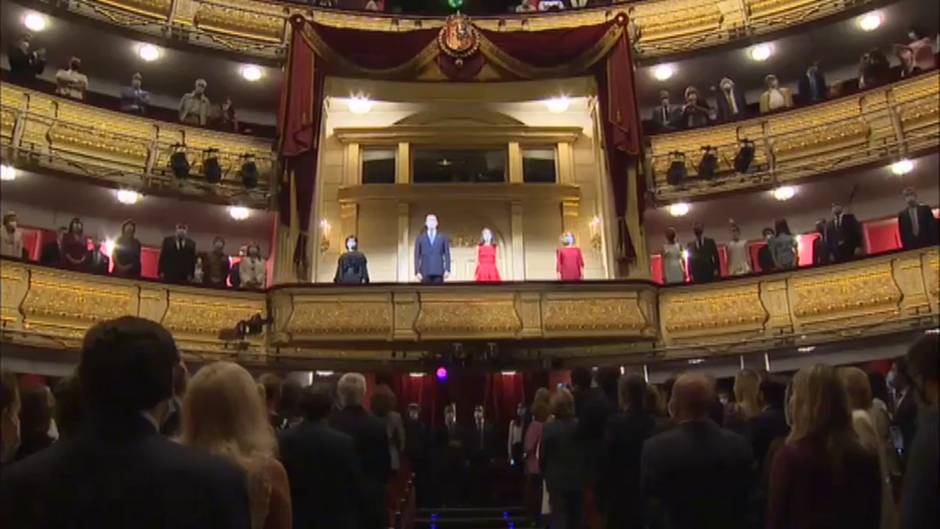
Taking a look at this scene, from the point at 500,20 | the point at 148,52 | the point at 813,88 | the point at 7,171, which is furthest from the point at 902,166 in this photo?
the point at 7,171

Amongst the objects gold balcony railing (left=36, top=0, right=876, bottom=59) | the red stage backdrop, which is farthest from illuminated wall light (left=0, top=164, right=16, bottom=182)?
the red stage backdrop

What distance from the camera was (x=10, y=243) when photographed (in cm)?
1110

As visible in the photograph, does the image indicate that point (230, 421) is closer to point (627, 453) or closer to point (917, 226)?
point (627, 453)

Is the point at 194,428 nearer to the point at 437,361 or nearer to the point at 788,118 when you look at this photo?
the point at 437,361

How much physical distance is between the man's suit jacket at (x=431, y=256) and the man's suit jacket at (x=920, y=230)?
22.1ft

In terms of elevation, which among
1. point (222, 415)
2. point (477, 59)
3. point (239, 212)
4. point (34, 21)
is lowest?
point (222, 415)

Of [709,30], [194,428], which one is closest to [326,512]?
[194,428]

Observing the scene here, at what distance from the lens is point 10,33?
13562 mm

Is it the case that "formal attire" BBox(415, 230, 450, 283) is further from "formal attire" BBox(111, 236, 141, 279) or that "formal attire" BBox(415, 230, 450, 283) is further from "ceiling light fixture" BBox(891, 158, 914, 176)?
"ceiling light fixture" BBox(891, 158, 914, 176)

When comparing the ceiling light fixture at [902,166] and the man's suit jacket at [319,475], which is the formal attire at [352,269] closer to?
the ceiling light fixture at [902,166]

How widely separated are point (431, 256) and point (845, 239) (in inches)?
247

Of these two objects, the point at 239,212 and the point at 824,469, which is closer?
the point at 824,469

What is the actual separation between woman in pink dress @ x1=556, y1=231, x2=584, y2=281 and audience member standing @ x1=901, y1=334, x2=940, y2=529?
35.8 ft

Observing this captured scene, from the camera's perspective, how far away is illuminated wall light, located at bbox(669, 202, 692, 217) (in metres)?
14.2
